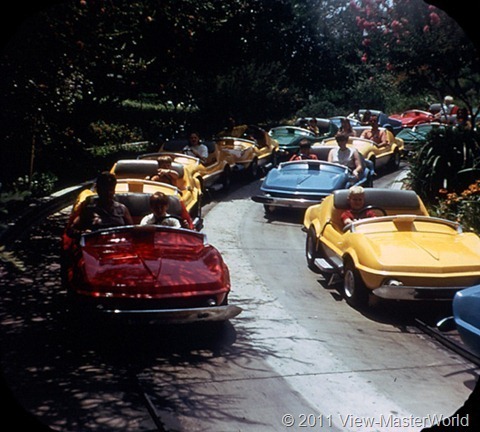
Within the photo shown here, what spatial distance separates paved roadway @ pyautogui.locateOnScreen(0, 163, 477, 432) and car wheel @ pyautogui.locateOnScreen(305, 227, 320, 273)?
1011mm

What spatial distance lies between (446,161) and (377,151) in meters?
4.71

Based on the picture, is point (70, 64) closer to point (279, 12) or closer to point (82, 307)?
point (82, 307)

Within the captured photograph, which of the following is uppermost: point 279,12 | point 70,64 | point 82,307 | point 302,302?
point 279,12

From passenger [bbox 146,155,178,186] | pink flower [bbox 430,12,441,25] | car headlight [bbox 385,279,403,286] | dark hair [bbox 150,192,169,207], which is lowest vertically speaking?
car headlight [bbox 385,279,403,286]

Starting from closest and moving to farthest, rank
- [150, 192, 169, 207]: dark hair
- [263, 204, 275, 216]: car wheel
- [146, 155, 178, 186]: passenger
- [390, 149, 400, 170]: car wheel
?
[150, 192, 169, 207]: dark hair < [146, 155, 178, 186]: passenger < [263, 204, 275, 216]: car wheel < [390, 149, 400, 170]: car wheel

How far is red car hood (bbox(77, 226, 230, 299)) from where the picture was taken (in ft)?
22.2

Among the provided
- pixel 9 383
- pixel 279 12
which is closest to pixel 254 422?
pixel 9 383

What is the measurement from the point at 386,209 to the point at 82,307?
4866mm

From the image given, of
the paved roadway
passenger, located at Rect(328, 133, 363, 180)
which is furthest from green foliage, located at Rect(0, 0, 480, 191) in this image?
passenger, located at Rect(328, 133, 363, 180)

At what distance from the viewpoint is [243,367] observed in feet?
21.0

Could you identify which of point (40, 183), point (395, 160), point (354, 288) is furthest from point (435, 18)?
point (40, 183)

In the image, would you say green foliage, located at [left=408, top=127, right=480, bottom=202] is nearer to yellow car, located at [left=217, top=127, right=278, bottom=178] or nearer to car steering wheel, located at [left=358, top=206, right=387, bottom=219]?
car steering wheel, located at [left=358, top=206, right=387, bottom=219]

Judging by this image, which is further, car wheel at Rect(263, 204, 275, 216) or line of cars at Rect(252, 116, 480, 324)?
car wheel at Rect(263, 204, 275, 216)

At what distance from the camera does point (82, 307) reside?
22.0ft
